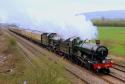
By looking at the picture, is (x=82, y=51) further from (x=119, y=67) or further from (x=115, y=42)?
(x=115, y=42)

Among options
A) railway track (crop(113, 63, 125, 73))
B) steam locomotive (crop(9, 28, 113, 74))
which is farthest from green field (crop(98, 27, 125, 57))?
railway track (crop(113, 63, 125, 73))

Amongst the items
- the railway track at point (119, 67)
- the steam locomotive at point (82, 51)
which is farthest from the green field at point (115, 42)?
the railway track at point (119, 67)

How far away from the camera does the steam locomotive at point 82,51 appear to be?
111ft

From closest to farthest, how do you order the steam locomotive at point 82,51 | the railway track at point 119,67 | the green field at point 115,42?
the steam locomotive at point 82,51
the railway track at point 119,67
the green field at point 115,42

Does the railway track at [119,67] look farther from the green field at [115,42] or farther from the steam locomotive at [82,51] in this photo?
the green field at [115,42]

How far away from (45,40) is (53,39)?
6.42 m

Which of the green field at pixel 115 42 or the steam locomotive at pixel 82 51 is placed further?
the green field at pixel 115 42

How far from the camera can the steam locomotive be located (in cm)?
3397

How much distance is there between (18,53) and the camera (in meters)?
48.7

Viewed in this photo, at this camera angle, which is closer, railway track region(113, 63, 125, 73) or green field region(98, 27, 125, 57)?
railway track region(113, 63, 125, 73)

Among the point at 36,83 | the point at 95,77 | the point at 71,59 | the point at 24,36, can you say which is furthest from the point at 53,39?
the point at 24,36

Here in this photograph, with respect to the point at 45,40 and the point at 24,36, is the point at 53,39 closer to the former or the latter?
the point at 45,40

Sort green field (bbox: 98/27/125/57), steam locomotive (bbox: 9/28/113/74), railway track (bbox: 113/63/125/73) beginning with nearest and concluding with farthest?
steam locomotive (bbox: 9/28/113/74) < railway track (bbox: 113/63/125/73) < green field (bbox: 98/27/125/57)

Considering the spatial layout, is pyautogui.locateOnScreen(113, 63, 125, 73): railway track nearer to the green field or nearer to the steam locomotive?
the steam locomotive
